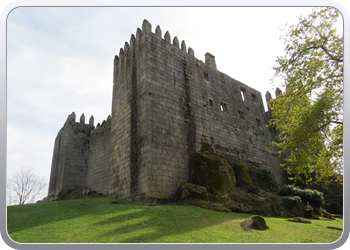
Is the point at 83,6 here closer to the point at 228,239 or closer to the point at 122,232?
the point at 122,232

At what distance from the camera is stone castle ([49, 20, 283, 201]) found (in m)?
15.7

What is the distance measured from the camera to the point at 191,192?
1437 cm

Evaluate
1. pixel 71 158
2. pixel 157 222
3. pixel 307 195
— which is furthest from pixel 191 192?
pixel 71 158

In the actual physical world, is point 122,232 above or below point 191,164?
below

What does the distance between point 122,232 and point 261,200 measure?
979 centimetres

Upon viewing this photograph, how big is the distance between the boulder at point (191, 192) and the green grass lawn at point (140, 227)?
1.42 meters

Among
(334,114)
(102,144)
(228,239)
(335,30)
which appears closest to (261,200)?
(334,114)

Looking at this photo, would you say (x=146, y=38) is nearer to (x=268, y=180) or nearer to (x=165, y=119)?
(x=165, y=119)

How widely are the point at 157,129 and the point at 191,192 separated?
4197 millimetres

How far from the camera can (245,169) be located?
64.5 feet

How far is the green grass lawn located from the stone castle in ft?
9.88

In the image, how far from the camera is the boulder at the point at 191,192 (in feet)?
46.6

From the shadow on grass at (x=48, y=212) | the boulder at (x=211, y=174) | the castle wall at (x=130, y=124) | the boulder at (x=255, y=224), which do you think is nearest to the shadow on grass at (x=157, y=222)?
the boulder at (x=255, y=224)

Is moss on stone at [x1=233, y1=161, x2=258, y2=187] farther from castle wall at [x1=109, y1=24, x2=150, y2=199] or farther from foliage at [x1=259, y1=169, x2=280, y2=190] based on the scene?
castle wall at [x1=109, y1=24, x2=150, y2=199]
